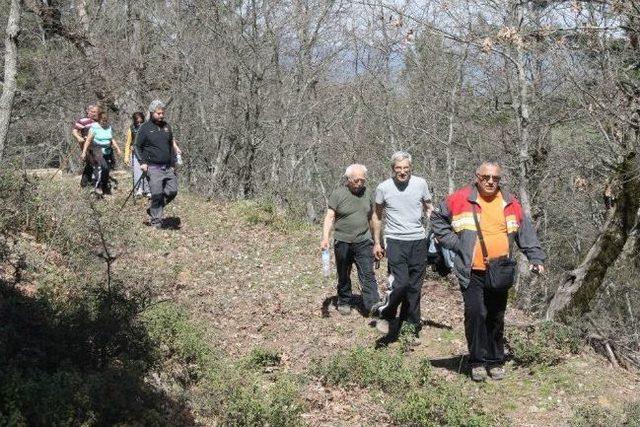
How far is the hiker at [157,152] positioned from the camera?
11.3 metres

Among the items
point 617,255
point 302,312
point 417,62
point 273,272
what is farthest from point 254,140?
point 617,255

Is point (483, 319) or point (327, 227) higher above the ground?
point (327, 227)

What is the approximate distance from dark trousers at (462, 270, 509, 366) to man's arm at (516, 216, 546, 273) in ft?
1.21

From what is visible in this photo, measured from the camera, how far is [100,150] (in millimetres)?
13734

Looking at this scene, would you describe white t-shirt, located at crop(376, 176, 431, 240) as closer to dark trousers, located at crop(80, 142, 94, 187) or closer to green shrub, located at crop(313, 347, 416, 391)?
green shrub, located at crop(313, 347, 416, 391)

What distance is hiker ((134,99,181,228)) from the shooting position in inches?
445

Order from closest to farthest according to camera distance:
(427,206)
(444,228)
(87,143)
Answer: (444,228) → (427,206) → (87,143)

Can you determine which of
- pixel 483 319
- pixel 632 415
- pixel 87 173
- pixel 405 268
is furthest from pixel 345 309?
pixel 87 173

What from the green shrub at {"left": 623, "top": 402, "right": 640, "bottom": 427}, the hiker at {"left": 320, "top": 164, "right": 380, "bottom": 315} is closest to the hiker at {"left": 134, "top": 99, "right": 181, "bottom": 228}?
the hiker at {"left": 320, "top": 164, "right": 380, "bottom": 315}

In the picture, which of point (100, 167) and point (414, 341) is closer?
point (414, 341)

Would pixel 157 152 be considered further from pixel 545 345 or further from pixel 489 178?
pixel 545 345

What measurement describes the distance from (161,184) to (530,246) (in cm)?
691

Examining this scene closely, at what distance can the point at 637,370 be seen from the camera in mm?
7230

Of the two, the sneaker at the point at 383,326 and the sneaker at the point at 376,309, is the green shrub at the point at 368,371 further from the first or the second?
the sneaker at the point at 383,326
